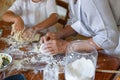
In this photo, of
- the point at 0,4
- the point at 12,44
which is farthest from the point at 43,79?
the point at 0,4

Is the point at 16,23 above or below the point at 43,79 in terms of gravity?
above

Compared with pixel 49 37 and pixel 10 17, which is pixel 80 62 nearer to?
pixel 49 37

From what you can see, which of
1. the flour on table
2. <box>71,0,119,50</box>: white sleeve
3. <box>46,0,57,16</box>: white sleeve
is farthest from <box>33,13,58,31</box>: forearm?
A: the flour on table

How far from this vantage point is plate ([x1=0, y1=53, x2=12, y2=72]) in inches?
40.2

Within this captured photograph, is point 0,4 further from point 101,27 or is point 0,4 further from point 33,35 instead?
point 101,27

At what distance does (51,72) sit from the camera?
3.22 ft

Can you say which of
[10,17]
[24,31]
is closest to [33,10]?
[10,17]

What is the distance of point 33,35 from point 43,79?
1.29 ft

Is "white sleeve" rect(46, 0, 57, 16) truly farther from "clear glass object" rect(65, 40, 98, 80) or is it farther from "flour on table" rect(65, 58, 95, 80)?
"flour on table" rect(65, 58, 95, 80)

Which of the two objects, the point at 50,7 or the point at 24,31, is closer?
the point at 24,31

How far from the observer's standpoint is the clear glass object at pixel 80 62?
2.96 ft

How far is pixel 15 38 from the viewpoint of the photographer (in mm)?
1296

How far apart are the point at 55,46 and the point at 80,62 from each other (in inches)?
10.4

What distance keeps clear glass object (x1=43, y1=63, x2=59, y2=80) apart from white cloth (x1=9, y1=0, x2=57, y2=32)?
2.06 ft
